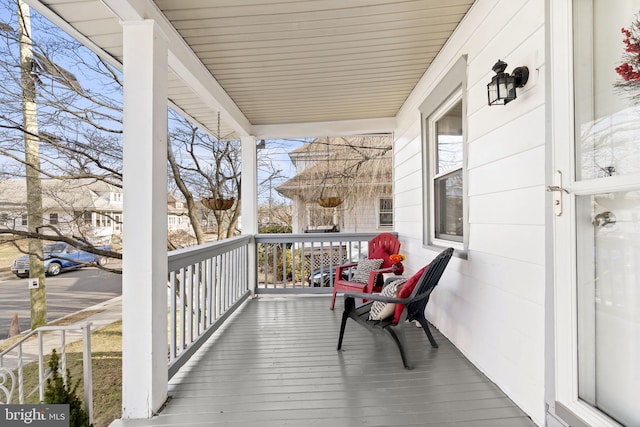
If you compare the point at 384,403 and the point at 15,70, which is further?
the point at 15,70

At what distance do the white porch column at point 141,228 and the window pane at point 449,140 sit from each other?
235 centimetres

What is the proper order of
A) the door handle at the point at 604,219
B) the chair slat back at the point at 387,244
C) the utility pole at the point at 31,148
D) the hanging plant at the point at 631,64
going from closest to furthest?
the hanging plant at the point at 631,64
the door handle at the point at 604,219
the chair slat back at the point at 387,244
the utility pole at the point at 31,148

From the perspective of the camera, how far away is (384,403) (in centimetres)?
186

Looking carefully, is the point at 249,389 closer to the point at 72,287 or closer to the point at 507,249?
the point at 507,249

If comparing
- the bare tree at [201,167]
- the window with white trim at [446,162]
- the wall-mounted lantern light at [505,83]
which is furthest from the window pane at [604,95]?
the bare tree at [201,167]

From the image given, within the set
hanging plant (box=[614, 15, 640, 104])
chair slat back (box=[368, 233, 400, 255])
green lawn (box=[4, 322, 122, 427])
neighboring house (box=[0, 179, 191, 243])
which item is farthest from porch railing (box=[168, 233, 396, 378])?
hanging plant (box=[614, 15, 640, 104])

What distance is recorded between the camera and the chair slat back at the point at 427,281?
2.30 m

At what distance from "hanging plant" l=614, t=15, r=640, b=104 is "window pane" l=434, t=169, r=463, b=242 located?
1482 millimetres

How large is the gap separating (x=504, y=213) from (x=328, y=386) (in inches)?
62.8

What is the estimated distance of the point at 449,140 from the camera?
9.50ft

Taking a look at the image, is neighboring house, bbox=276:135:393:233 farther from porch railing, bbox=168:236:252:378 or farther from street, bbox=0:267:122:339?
street, bbox=0:267:122:339

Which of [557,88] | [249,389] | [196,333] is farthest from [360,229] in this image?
[557,88]

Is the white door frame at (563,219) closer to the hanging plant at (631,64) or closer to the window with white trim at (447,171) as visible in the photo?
the hanging plant at (631,64)

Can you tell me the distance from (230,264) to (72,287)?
3.53m
